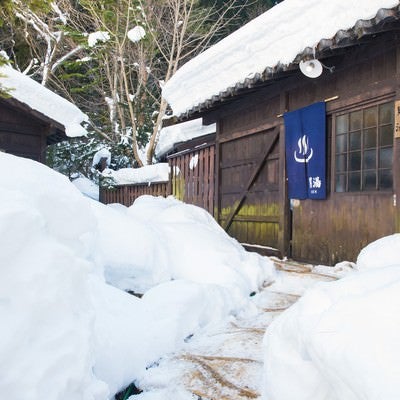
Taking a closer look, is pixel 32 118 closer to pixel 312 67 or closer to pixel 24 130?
pixel 24 130

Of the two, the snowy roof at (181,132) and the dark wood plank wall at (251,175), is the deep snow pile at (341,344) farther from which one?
the snowy roof at (181,132)

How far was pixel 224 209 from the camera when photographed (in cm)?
855

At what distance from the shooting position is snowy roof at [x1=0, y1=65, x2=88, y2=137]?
9.26 m

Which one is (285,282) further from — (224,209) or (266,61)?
(224,209)

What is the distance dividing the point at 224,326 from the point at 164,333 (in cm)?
66

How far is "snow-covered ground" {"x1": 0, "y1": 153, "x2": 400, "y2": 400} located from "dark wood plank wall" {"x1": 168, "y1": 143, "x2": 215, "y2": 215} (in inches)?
211

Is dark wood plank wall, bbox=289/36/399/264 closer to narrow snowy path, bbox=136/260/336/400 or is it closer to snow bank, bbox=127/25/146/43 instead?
narrow snowy path, bbox=136/260/336/400

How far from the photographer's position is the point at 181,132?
12.1 meters

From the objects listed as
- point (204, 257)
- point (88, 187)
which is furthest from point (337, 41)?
point (88, 187)

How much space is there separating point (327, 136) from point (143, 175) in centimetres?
930

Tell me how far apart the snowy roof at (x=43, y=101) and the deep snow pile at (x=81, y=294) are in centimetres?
664

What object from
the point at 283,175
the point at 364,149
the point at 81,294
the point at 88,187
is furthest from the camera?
the point at 88,187

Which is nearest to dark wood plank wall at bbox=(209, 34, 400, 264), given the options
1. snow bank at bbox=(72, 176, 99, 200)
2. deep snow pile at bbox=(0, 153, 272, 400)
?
deep snow pile at bbox=(0, 153, 272, 400)

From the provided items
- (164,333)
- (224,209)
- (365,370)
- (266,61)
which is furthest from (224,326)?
(224,209)
